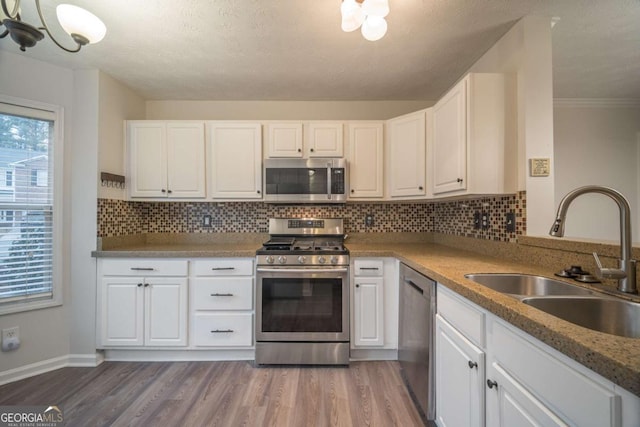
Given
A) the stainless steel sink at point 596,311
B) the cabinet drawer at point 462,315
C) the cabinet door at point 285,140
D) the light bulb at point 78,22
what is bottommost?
the cabinet drawer at point 462,315

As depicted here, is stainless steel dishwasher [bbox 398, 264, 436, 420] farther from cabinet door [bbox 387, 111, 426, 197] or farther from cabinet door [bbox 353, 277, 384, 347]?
cabinet door [bbox 387, 111, 426, 197]

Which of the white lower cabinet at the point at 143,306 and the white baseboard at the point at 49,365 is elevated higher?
the white lower cabinet at the point at 143,306

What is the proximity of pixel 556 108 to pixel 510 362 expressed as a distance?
329cm

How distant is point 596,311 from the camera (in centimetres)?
98

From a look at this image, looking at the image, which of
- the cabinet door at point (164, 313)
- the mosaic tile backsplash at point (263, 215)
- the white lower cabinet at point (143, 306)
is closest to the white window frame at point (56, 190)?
the white lower cabinet at point (143, 306)

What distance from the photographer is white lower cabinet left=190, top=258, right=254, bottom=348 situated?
2.09 metres

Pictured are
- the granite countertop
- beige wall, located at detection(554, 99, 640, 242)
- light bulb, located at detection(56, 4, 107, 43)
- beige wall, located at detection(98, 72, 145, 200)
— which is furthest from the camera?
beige wall, located at detection(554, 99, 640, 242)

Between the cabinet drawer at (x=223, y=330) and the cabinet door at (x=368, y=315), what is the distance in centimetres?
87

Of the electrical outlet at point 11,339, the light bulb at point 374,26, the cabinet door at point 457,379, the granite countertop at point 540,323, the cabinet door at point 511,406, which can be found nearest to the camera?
the granite countertop at point 540,323

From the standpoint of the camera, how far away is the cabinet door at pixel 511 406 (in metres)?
0.71

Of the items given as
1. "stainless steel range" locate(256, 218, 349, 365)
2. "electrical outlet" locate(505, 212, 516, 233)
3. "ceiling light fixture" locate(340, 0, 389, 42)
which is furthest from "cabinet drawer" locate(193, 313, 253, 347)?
"ceiling light fixture" locate(340, 0, 389, 42)

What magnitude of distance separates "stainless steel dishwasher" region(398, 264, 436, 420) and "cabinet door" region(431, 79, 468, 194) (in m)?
0.70

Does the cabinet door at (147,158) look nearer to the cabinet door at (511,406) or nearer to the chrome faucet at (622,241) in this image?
the cabinet door at (511,406)

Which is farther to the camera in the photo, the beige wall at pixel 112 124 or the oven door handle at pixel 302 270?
the beige wall at pixel 112 124
